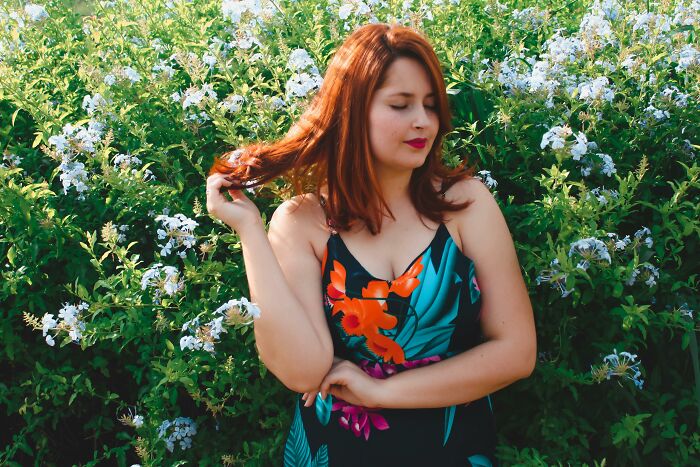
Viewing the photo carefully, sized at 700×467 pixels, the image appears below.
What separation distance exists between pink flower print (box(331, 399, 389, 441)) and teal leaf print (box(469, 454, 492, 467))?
27cm

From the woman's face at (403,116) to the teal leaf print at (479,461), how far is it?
846 millimetres

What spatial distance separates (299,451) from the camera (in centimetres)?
252

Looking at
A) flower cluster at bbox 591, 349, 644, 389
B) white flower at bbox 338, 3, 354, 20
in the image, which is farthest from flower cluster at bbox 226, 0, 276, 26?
flower cluster at bbox 591, 349, 644, 389

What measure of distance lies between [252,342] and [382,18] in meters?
1.70

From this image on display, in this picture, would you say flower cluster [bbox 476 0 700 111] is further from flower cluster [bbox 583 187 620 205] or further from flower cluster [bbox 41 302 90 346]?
flower cluster [bbox 41 302 90 346]

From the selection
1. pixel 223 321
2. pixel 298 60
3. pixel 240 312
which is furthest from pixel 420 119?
pixel 298 60

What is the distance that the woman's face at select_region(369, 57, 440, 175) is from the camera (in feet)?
7.32

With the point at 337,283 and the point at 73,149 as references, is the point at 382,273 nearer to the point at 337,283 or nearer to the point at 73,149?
the point at 337,283

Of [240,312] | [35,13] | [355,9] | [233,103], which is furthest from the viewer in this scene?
[35,13]

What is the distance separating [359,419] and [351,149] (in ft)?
2.48

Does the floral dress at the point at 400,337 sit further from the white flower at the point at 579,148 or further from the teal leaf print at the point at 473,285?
the white flower at the point at 579,148

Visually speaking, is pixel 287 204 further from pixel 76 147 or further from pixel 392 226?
pixel 76 147

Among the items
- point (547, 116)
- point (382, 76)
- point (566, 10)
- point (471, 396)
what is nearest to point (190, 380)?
point (471, 396)

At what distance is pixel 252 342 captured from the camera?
9.09 feet
